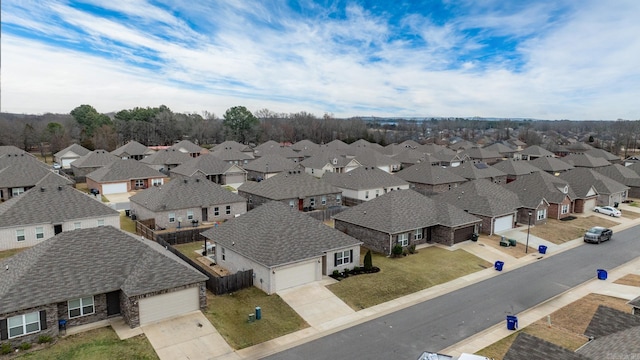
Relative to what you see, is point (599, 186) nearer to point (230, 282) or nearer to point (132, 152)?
point (230, 282)

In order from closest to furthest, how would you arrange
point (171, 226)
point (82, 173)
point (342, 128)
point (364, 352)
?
point (364, 352)
point (171, 226)
point (82, 173)
point (342, 128)

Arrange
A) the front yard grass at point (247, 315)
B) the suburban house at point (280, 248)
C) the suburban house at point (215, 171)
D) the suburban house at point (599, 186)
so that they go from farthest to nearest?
the suburban house at point (215, 171) < the suburban house at point (599, 186) < the suburban house at point (280, 248) < the front yard grass at point (247, 315)

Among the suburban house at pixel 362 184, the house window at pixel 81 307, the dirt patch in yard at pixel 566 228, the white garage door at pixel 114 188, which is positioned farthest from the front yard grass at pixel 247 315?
the white garage door at pixel 114 188

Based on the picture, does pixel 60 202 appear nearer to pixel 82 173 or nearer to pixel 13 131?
pixel 82 173

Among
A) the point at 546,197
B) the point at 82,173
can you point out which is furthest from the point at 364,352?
the point at 82,173

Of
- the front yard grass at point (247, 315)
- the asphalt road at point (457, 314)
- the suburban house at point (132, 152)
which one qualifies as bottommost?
the asphalt road at point (457, 314)

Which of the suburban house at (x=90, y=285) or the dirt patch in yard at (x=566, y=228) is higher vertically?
the suburban house at (x=90, y=285)

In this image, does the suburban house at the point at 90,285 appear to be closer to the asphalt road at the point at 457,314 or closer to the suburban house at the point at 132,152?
the asphalt road at the point at 457,314
